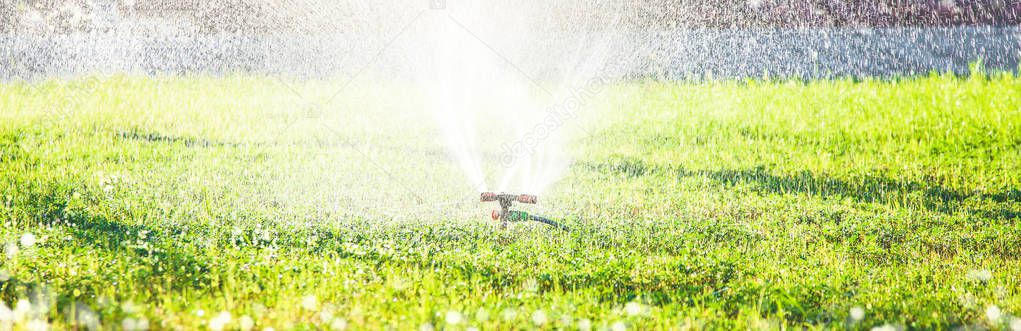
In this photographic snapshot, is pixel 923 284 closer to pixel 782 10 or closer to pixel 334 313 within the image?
pixel 334 313

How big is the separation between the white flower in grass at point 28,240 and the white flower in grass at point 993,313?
5698 mm

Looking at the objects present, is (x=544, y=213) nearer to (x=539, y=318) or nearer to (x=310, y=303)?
(x=539, y=318)

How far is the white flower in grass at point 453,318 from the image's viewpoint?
414 cm

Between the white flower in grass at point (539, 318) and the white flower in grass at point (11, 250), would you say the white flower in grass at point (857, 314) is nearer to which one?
the white flower in grass at point (539, 318)

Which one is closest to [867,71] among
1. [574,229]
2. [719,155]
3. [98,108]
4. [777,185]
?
[719,155]

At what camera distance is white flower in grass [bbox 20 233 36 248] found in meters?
5.55

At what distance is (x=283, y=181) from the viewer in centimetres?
799

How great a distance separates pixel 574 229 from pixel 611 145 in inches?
149

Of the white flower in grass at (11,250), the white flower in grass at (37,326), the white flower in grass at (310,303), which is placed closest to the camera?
the white flower in grass at (37,326)

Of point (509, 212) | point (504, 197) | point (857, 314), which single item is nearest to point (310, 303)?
point (504, 197)

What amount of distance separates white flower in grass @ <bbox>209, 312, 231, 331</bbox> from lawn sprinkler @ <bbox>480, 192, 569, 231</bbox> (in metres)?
2.23

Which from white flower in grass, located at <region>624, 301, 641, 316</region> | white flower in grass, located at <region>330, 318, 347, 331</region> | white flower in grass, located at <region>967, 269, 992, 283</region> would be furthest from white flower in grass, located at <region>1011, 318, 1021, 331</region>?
white flower in grass, located at <region>330, 318, 347, 331</region>

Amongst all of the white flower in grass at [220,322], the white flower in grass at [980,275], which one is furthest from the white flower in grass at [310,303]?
the white flower in grass at [980,275]

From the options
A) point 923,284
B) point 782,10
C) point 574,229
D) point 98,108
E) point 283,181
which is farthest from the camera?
point 782,10
